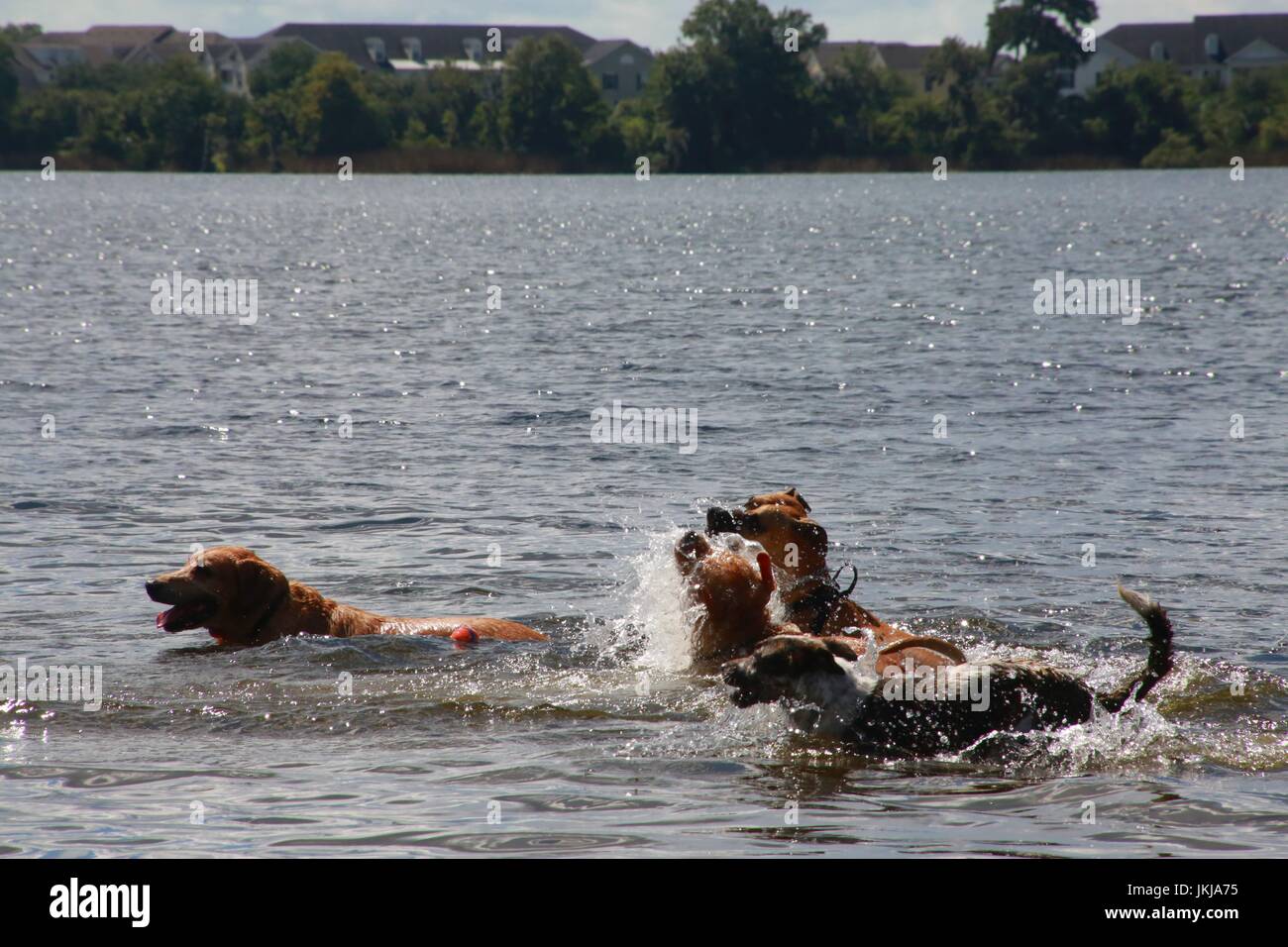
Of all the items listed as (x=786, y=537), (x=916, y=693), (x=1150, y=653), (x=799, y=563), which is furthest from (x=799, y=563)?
(x=1150, y=653)

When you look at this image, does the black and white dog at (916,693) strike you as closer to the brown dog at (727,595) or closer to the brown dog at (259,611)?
the brown dog at (727,595)

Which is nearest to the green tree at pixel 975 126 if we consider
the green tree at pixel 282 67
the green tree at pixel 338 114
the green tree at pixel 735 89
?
the green tree at pixel 735 89

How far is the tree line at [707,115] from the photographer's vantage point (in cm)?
11888

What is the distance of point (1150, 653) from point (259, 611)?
564 cm

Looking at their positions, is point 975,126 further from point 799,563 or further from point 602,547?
point 799,563

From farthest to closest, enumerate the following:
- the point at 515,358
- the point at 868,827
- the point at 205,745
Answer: the point at 515,358 → the point at 205,745 → the point at 868,827

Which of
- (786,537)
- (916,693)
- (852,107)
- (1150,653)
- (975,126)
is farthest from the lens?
(852,107)

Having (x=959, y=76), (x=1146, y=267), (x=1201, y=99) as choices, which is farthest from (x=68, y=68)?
(x=1146, y=267)

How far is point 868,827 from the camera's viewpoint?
668 cm

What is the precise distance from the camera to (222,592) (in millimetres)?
9844

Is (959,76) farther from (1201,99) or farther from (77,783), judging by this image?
(77,783)

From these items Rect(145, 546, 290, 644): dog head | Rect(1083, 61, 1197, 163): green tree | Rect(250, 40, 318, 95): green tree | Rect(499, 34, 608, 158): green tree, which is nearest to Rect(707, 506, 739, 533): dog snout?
Rect(145, 546, 290, 644): dog head

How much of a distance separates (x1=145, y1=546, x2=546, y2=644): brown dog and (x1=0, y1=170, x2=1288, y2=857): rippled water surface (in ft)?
0.64

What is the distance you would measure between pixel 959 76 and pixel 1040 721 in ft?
415
